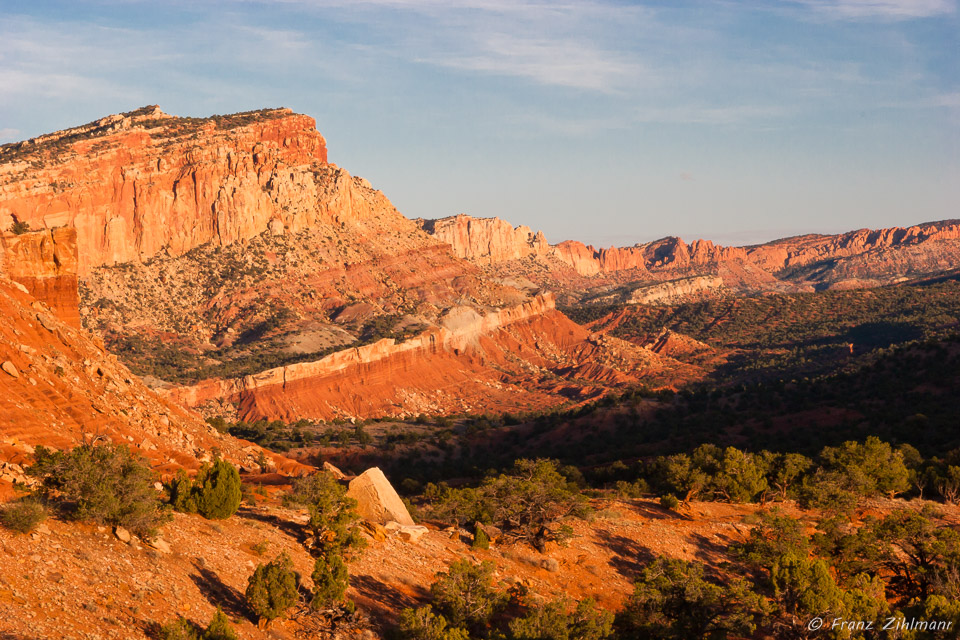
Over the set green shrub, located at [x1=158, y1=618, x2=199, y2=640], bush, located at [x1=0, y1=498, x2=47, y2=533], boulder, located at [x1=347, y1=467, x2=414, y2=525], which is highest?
bush, located at [x1=0, y1=498, x2=47, y2=533]

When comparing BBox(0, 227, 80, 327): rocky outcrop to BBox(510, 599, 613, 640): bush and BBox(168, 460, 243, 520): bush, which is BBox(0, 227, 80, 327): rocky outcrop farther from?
BBox(510, 599, 613, 640): bush

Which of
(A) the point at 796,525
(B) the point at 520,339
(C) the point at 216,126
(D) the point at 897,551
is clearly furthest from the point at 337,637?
(C) the point at 216,126

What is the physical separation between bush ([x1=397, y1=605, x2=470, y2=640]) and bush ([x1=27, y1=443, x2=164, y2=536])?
606 centimetres

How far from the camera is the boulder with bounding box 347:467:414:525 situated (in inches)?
950

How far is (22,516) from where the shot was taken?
52.7 ft

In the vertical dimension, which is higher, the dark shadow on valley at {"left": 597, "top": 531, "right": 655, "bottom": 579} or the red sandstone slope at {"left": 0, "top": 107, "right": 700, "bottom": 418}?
the red sandstone slope at {"left": 0, "top": 107, "right": 700, "bottom": 418}

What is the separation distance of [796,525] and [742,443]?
95.2 ft

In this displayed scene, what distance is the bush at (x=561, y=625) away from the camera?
1663 cm

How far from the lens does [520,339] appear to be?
13100cm

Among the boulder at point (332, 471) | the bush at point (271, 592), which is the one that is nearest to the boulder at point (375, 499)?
the bush at point (271, 592)

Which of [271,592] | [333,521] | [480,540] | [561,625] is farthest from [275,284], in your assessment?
[561,625]

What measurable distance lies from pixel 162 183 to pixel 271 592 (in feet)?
415

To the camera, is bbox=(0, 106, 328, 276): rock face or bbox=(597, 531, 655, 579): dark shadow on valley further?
bbox=(0, 106, 328, 276): rock face

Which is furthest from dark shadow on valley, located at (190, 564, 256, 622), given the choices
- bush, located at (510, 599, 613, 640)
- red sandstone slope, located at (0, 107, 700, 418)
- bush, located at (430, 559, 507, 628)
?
red sandstone slope, located at (0, 107, 700, 418)
